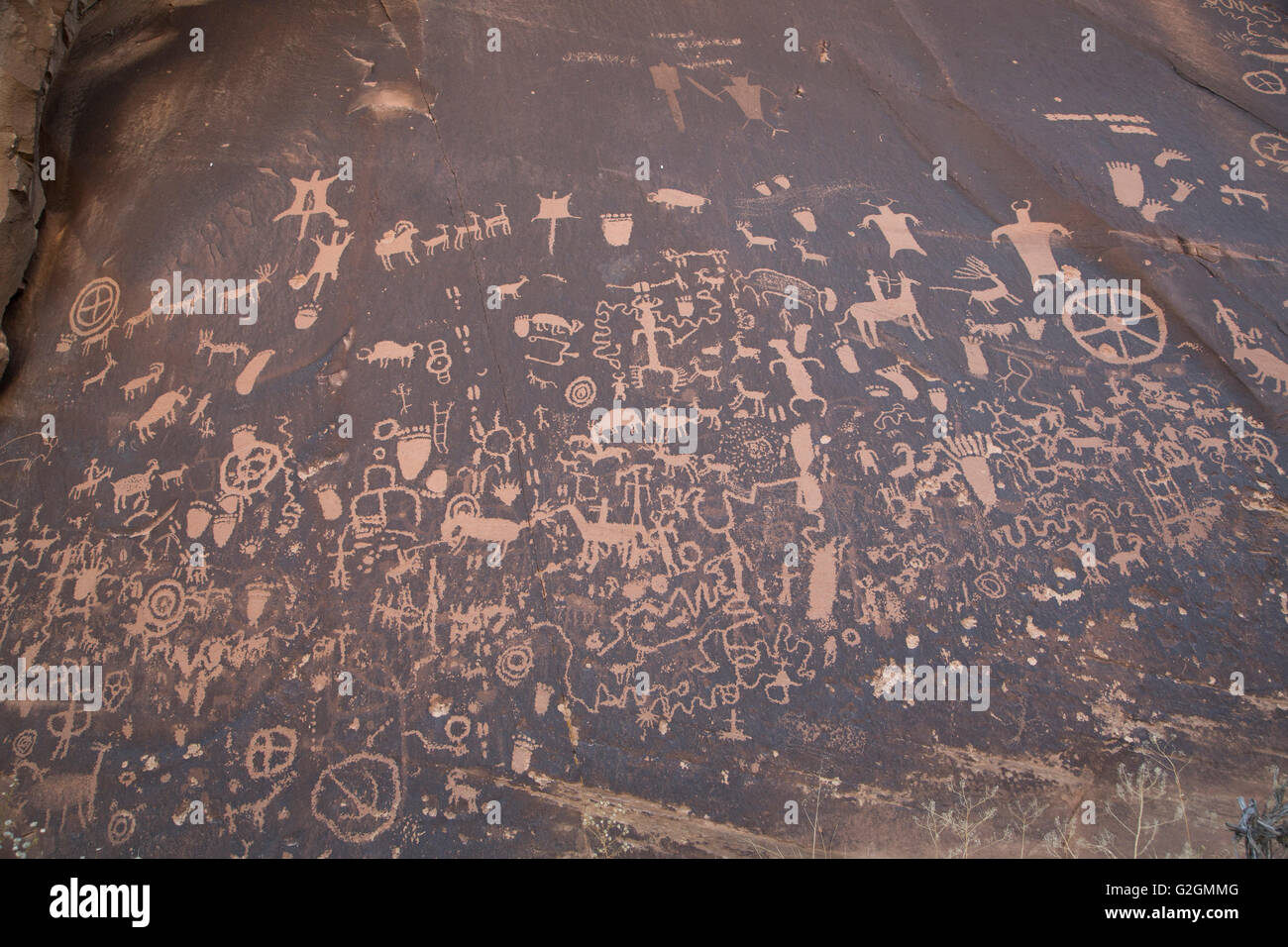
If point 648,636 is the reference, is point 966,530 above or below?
above

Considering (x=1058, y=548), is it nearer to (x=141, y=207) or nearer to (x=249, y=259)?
(x=249, y=259)

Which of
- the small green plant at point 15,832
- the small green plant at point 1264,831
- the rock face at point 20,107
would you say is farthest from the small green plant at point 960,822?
the rock face at point 20,107

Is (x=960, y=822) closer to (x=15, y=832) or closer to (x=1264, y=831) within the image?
(x=1264, y=831)

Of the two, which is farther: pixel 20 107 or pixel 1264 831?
pixel 20 107

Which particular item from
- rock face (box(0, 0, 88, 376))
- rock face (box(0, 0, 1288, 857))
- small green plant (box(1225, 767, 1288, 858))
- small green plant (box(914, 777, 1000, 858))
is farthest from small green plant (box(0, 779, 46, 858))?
small green plant (box(1225, 767, 1288, 858))

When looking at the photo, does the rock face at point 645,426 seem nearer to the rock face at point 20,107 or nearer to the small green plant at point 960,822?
the small green plant at point 960,822

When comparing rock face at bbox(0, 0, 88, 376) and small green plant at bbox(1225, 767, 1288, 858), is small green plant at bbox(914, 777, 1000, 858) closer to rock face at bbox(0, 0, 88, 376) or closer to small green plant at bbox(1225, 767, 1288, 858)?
small green plant at bbox(1225, 767, 1288, 858)

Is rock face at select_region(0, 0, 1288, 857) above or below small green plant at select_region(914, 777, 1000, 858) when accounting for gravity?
above

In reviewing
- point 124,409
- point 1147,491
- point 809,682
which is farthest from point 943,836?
point 124,409

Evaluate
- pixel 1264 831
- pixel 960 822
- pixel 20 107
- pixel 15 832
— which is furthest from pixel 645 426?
pixel 20 107
